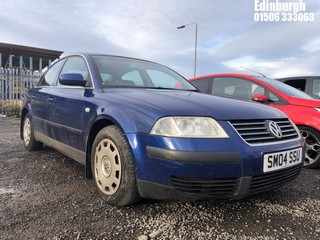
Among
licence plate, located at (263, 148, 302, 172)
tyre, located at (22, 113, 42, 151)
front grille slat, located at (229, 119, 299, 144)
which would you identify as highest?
front grille slat, located at (229, 119, 299, 144)

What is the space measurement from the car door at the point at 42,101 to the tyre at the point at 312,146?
11.1ft

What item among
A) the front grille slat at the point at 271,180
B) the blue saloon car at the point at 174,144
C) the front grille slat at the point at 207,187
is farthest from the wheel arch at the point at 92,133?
the front grille slat at the point at 271,180

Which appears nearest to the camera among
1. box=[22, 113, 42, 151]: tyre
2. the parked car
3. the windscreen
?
the windscreen

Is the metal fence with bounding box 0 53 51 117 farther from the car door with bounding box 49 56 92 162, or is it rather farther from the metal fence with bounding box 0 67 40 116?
the car door with bounding box 49 56 92 162

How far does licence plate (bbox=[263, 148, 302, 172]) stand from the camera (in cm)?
218

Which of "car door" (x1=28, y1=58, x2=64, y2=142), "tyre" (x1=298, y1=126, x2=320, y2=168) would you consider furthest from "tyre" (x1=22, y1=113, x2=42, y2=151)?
"tyre" (x1=298, y1=126, x2=320, y2=168)

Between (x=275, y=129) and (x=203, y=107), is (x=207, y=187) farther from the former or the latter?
(x=275, y=129)

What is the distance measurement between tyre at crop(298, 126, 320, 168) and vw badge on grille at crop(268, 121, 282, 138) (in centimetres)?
189

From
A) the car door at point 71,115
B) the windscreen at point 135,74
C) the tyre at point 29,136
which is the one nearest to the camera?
the car door at point 71,115

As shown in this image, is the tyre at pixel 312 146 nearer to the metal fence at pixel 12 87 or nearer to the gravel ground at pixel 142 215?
the gravel ground at pixel 142 215

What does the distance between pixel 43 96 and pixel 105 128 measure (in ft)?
5.91

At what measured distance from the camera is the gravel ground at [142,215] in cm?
206

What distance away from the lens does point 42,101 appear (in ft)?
13.1

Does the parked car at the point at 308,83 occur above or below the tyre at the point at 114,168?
above
